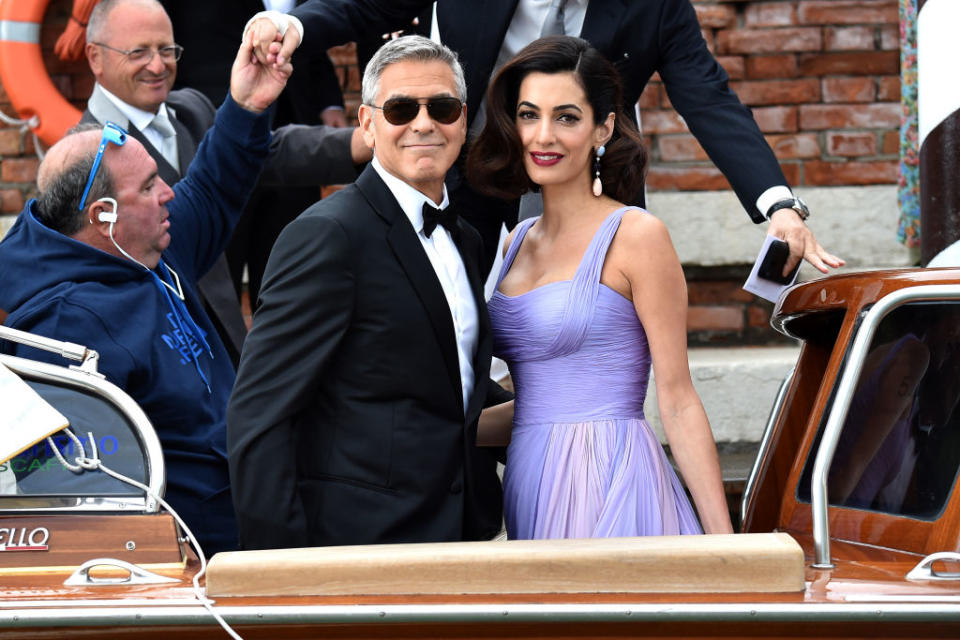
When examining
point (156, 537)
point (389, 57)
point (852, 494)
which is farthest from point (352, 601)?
point (389, 57)

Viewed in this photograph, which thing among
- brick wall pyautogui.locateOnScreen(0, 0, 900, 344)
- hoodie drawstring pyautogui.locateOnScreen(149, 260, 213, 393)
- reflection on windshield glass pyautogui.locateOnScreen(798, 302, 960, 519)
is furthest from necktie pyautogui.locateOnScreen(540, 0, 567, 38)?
brick wall pyautogui.locateOnScreen(0, 0, 900, 344)

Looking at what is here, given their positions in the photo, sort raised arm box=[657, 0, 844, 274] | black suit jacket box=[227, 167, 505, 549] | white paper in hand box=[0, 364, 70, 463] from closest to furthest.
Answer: white paper in hand box=[0, 364, 70, 463] < black suit jacket box=[227, 167, 505, 549] < raised arm box=[657, 0, 844, 274]

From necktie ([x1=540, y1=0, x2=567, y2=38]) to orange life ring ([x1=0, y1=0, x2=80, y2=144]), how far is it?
235 centimetres

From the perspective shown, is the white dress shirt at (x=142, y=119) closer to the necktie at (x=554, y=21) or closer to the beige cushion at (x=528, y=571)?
the necktie at (x=554, y=21)

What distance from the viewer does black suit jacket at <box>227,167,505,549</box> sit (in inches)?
86.2

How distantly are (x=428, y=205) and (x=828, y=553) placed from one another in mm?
932

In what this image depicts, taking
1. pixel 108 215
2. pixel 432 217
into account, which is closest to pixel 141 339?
pixel 108 215

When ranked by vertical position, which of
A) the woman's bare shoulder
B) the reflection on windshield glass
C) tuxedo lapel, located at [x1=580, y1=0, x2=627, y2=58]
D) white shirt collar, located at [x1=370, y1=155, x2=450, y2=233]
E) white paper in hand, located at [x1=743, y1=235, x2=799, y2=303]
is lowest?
the reflection on windshield glass

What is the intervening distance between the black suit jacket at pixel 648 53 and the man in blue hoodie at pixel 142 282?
30cm

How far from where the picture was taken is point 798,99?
4934 millimetres

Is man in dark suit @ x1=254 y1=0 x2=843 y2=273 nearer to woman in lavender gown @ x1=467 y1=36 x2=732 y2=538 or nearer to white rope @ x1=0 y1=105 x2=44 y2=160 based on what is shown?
woman in lavender gown @ x1=467 y1=36 x2=732 y2=538

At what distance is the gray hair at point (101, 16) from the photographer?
384 centimetres

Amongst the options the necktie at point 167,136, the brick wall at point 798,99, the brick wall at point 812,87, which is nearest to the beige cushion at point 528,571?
the necktie at point 167,136

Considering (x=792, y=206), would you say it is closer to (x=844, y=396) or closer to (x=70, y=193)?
(x=844, y=396)
